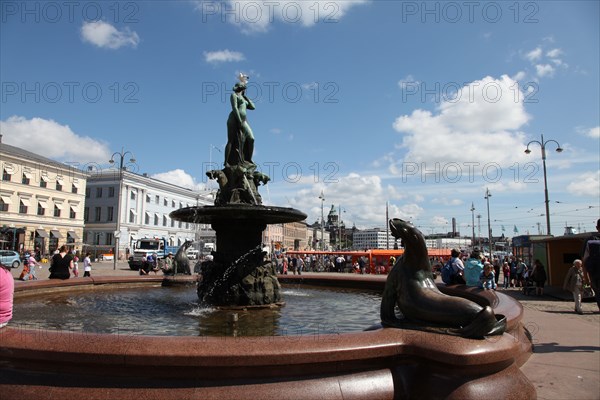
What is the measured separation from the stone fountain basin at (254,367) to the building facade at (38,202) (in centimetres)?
5191

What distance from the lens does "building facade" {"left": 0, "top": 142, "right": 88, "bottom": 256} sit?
5156cm

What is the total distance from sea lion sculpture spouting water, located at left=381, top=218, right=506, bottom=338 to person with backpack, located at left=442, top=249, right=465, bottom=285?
20.5 ft

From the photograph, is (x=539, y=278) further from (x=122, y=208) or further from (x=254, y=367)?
(x=122, y=208)

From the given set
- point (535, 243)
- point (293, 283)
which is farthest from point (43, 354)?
point (535, 243)

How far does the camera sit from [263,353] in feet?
11.8

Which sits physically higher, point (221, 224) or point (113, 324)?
point (221, 224)

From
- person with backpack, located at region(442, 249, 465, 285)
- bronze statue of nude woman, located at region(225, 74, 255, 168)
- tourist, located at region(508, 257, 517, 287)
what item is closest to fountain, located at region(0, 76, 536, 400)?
bronze statue of nude woman, located at region(225, 74, 255, 168)

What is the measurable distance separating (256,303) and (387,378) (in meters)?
5.19

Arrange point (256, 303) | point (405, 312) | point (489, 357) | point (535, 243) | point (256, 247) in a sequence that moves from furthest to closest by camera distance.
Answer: point (535, 243) → point (256, 247) → point (256, 303) → point (405, 312) → point (489, 357)

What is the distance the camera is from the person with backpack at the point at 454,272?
10.9 m

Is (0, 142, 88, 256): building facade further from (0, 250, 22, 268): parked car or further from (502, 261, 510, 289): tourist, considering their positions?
(502, 261, 510, 289): tourist

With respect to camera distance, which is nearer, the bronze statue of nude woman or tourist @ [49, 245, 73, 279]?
the bronze statue of nude woman

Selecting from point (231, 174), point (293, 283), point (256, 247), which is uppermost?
point (231, 174)

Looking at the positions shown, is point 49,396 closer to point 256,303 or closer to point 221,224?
point 256,303
